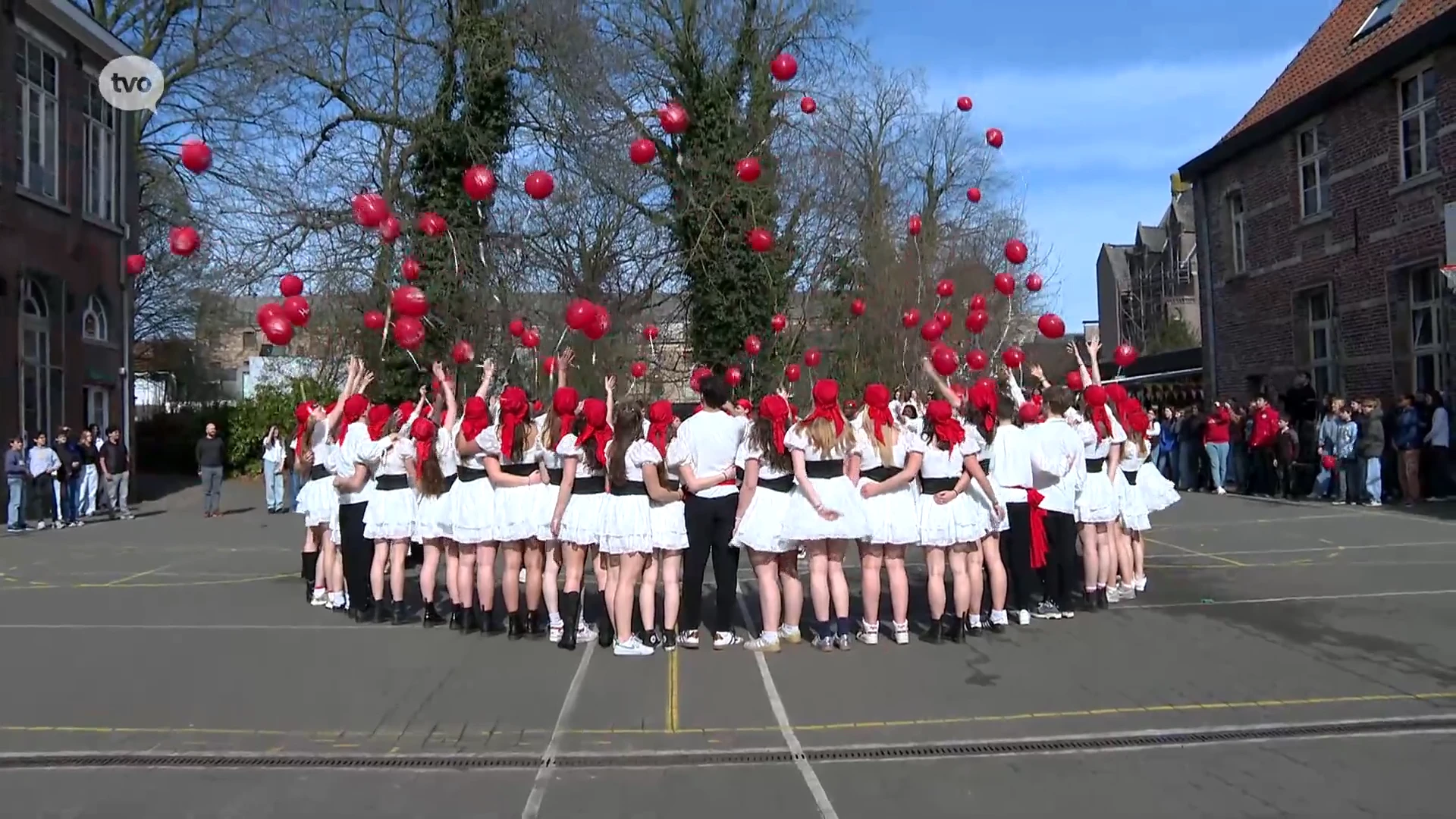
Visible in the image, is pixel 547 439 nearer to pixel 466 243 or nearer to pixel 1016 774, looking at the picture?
pixel 1016 774

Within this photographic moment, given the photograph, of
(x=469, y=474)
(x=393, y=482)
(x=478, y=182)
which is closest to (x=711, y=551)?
(x=469, y=474)

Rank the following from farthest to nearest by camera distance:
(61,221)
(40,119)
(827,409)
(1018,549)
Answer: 1. (61,221)
2. (40,119)
3. (1018,549)
4. (827,409)

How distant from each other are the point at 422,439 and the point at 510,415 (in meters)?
0.91

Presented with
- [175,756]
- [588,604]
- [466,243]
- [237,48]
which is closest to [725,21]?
[466,243]

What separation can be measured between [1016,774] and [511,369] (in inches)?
456

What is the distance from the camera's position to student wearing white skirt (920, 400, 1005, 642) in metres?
8.29

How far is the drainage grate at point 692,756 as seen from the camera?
18.8ft

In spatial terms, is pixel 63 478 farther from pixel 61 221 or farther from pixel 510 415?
pixel 510 415

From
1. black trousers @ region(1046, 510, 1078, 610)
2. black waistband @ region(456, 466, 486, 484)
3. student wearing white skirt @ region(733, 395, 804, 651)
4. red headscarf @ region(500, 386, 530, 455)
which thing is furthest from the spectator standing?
black trousers @ region(1046, 510, 1078, 610)

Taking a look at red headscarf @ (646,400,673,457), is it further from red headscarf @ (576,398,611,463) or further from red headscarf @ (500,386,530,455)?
red headscarf @ (500,386,530,455)

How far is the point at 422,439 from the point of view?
884cm

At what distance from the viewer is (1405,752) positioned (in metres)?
5.57

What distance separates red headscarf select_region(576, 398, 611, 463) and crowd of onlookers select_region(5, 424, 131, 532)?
15.8 meters

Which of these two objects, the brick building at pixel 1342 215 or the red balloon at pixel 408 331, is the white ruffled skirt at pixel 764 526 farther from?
the brick building at pixel 1342 215
